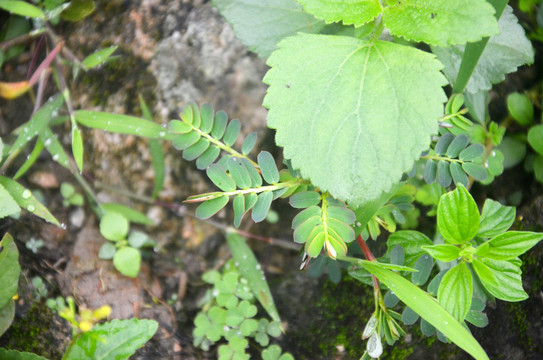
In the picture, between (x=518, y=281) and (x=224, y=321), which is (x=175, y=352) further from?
(x=518, y=281)

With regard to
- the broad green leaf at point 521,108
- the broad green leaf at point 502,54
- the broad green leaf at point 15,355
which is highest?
the broad green leaf at point 502,54

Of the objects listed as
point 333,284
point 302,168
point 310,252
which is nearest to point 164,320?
point 333,284

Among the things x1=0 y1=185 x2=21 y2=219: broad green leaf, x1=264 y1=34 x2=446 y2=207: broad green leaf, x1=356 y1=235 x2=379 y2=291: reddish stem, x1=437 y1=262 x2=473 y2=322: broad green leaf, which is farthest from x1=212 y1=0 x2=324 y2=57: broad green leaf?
x1=0 y1=185 x2=21 y2=219: broad green leaf

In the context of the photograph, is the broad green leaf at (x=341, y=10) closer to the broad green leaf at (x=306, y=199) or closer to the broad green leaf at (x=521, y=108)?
the broad green leaf at (x=306, y=199)

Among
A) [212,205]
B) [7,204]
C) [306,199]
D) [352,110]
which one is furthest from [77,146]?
[352,110]

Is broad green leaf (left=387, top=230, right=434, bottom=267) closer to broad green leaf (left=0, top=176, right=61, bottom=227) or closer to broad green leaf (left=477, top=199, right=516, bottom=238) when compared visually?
broad green leaf (left=477, top=199, right=516, bottom=238)

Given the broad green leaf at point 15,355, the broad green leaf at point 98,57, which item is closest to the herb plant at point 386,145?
the broad green leaf at point 15,355
